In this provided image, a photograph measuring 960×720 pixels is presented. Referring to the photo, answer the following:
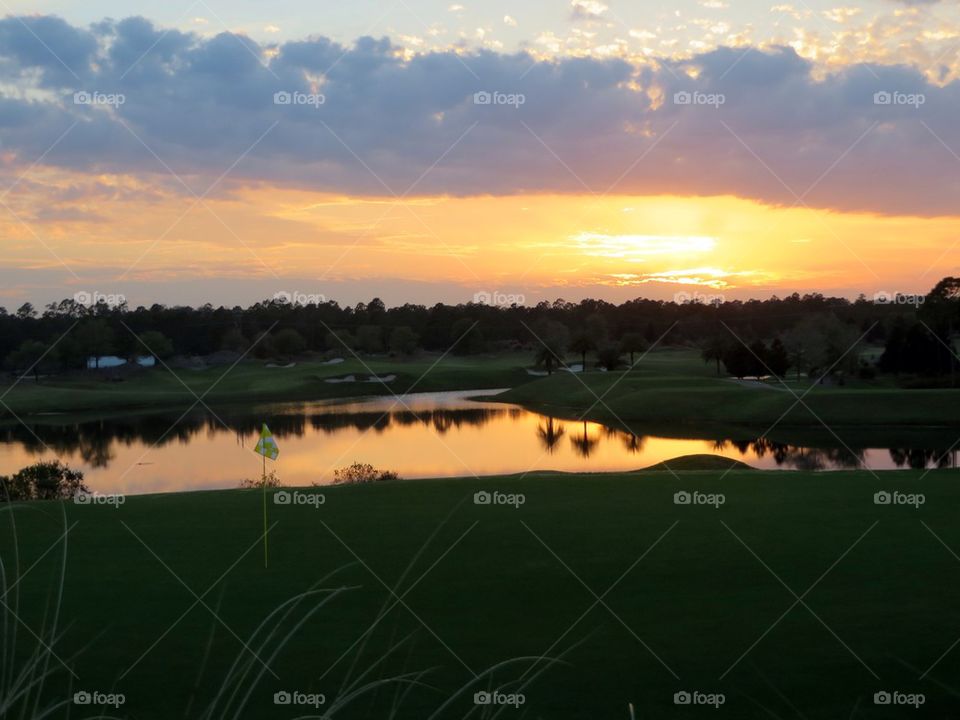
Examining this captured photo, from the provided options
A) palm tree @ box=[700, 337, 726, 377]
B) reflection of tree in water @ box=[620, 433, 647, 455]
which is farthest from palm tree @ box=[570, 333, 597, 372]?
reflection of tree in water @ box=[620, 433, 647, 455]

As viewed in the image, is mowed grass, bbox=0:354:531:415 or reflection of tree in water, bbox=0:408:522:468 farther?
mowed grass, bbox=0:354:531:415

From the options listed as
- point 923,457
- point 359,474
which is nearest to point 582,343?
point 923,457

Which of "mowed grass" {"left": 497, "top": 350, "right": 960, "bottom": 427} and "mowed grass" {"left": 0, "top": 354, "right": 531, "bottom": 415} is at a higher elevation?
"mowed grass" {"left": 0, "top": 354, "right": 531, "bottom": 415}

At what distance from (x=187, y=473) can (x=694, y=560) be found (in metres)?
21.2

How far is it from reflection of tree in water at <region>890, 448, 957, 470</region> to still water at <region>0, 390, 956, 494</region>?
0.04 m

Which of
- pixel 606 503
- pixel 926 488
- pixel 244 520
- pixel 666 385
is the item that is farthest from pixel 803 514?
pixel 666 385

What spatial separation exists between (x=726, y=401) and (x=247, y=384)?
3311 centimetres

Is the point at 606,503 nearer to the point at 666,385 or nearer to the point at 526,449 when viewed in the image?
the point at 526,449

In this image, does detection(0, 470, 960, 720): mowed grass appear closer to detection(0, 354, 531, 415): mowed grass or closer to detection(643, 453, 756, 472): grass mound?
detection(643, 453, 756, 472): grass mound

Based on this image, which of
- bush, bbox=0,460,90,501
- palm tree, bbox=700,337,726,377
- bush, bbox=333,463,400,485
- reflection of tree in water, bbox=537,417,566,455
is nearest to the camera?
bush, bbox=0,460,90,501

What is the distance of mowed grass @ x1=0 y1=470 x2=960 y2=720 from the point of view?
6.50 meters

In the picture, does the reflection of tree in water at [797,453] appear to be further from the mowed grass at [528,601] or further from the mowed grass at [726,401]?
the mowed grass at [528,601]

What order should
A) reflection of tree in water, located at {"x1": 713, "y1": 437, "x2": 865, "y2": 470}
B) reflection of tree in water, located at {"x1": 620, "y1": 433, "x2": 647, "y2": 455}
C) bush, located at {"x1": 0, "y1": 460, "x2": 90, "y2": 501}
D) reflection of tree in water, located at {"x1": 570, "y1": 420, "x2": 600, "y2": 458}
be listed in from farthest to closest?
reflection of tree in water, located at {"x1": 620, "y1": 433, "x2": 647, "y2": 455}
reflection of tree in water, located at {"x1": 570, "y1": 420, "x2": 600, "y2": 458}
reflection of tree in water, located at {"x1": 713, "y1": 437, "x2": 865, "y2": 470}
bush, located at {"x1": 0, "y1": 460, "x2": 90, "y2": 501}

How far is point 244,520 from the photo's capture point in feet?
41.7
